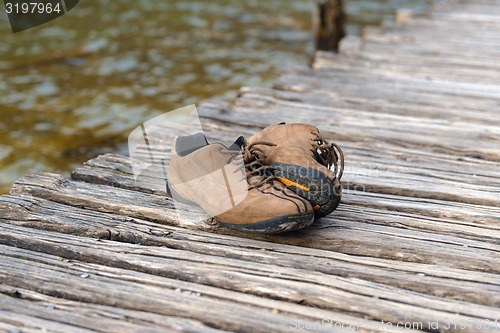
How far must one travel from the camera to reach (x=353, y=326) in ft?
6.28

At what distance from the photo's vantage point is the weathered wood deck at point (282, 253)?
6.43ft

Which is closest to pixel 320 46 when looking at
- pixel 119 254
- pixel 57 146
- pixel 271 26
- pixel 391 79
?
pixel 271 26

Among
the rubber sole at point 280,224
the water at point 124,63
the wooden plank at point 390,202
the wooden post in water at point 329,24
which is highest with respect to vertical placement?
the rubber sole at point 280,224

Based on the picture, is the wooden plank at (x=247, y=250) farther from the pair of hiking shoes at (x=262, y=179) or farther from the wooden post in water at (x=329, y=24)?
the wooden post in water at (x=329, y=24)

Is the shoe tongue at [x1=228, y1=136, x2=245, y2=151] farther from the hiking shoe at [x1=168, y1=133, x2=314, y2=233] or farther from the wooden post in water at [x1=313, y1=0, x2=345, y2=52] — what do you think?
the wooden post in water at [x1=313, y1=0, x2=345, y2=52]

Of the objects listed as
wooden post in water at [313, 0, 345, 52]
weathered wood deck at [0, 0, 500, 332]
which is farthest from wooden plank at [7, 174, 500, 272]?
wooden post in water at [313, 0, 345, 52]

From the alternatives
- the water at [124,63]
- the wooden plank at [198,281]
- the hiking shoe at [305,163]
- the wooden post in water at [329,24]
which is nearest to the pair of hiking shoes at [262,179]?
the hiking shoe at [305,163]

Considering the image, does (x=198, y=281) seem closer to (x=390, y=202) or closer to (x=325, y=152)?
(x=325, y=152)

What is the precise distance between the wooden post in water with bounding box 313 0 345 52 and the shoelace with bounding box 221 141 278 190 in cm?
558

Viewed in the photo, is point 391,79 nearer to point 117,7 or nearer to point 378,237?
point 378,237

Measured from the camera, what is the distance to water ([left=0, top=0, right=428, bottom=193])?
5.43 m

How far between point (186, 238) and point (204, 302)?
463 millimetres

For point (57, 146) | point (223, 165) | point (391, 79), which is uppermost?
point (223, 165)

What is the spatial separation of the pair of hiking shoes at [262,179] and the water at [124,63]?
2.00 meters
